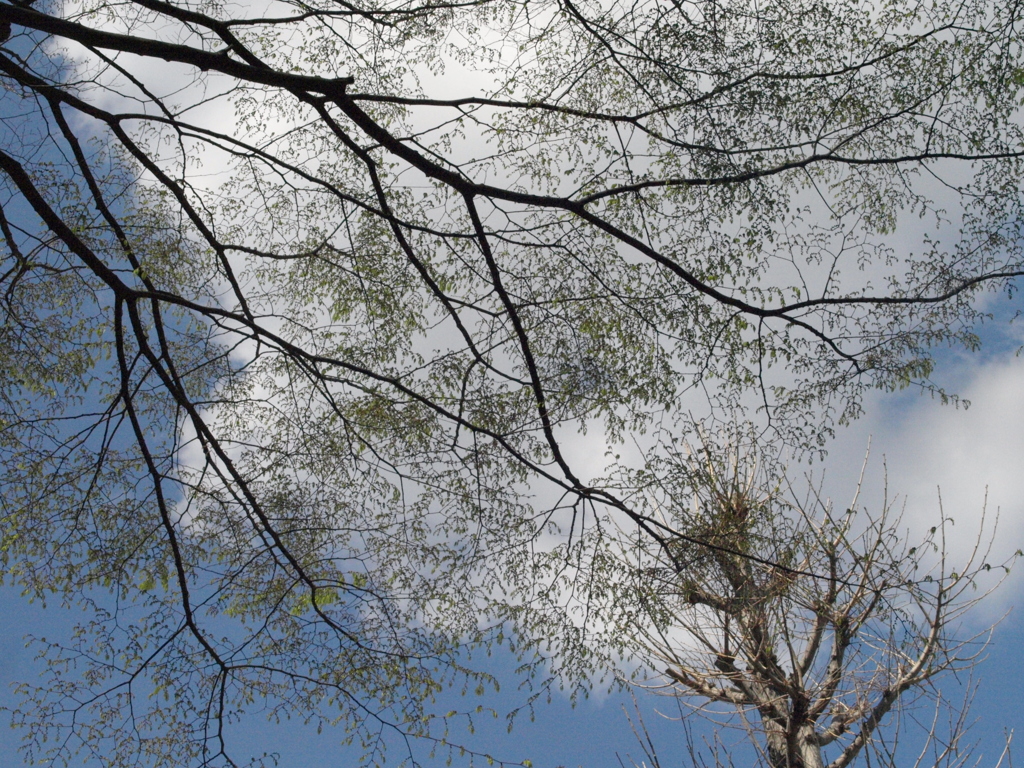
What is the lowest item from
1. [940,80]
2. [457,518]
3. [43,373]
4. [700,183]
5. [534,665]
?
[534,665]

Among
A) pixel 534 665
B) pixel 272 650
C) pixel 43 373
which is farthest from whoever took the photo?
pixel 43 373

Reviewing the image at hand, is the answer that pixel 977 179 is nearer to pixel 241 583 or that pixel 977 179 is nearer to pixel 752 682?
pixel 752 682

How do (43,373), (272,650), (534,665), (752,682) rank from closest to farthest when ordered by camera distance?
(534,665) < (272,650) < (43,373) < (752,682)

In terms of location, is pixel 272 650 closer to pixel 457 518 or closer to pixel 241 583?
pixel 241 583

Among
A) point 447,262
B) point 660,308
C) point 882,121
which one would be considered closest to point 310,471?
point 447,262

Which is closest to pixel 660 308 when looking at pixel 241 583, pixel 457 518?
pixel 457 518

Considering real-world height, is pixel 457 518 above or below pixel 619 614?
above

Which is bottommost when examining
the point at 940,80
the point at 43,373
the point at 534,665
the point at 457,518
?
the point at 534,665

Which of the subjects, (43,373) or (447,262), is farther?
(43,373)

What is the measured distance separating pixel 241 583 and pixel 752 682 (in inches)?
172

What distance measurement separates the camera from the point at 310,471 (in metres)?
5.79

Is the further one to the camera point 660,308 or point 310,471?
point 310,471

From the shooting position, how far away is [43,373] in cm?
607

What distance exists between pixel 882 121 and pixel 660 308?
208cm
